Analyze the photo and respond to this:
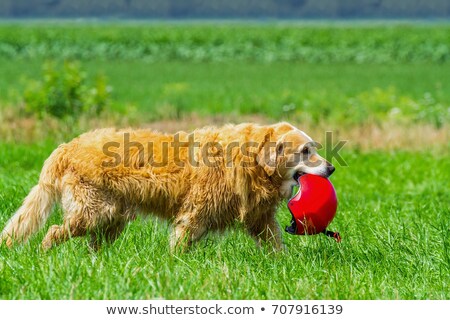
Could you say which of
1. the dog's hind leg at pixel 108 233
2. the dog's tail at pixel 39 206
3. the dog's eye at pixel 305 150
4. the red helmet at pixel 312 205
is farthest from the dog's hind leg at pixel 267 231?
the dog's tail at pixel 39 206

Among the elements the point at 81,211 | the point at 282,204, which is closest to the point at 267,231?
the point at 282,204

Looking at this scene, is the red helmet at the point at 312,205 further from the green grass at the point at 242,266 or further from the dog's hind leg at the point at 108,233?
the dog's hind leg at the point at 108,233

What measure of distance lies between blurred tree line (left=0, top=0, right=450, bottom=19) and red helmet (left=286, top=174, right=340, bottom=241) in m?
166

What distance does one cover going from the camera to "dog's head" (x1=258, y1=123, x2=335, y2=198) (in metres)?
6.48

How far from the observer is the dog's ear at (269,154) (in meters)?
6.49

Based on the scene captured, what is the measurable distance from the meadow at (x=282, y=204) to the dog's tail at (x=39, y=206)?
0.15m

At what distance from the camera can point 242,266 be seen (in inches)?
235

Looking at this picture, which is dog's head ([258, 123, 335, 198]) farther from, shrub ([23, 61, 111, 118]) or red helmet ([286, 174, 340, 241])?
shrub ([23, 61, 111, 118])

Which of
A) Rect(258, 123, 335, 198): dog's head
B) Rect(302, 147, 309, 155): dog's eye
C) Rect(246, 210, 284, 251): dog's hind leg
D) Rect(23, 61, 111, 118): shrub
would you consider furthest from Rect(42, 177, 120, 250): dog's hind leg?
Rect(23, 61, 111, 118): shrub

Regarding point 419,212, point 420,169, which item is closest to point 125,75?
point 420,169

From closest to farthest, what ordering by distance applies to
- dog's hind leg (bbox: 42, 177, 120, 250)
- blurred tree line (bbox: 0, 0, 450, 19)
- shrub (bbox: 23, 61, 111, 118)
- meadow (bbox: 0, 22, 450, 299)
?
meadow (bbox: 0, 22, 450, 299) < dog's hind leg (bbox: 42, 177, 120, 250) < shrub (bbox: 23, 61, 111, 118) < blurred tree line (bbox: 0, 0, 450, 19)

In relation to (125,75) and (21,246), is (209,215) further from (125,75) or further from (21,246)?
(125,75)

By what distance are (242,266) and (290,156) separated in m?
1.09
